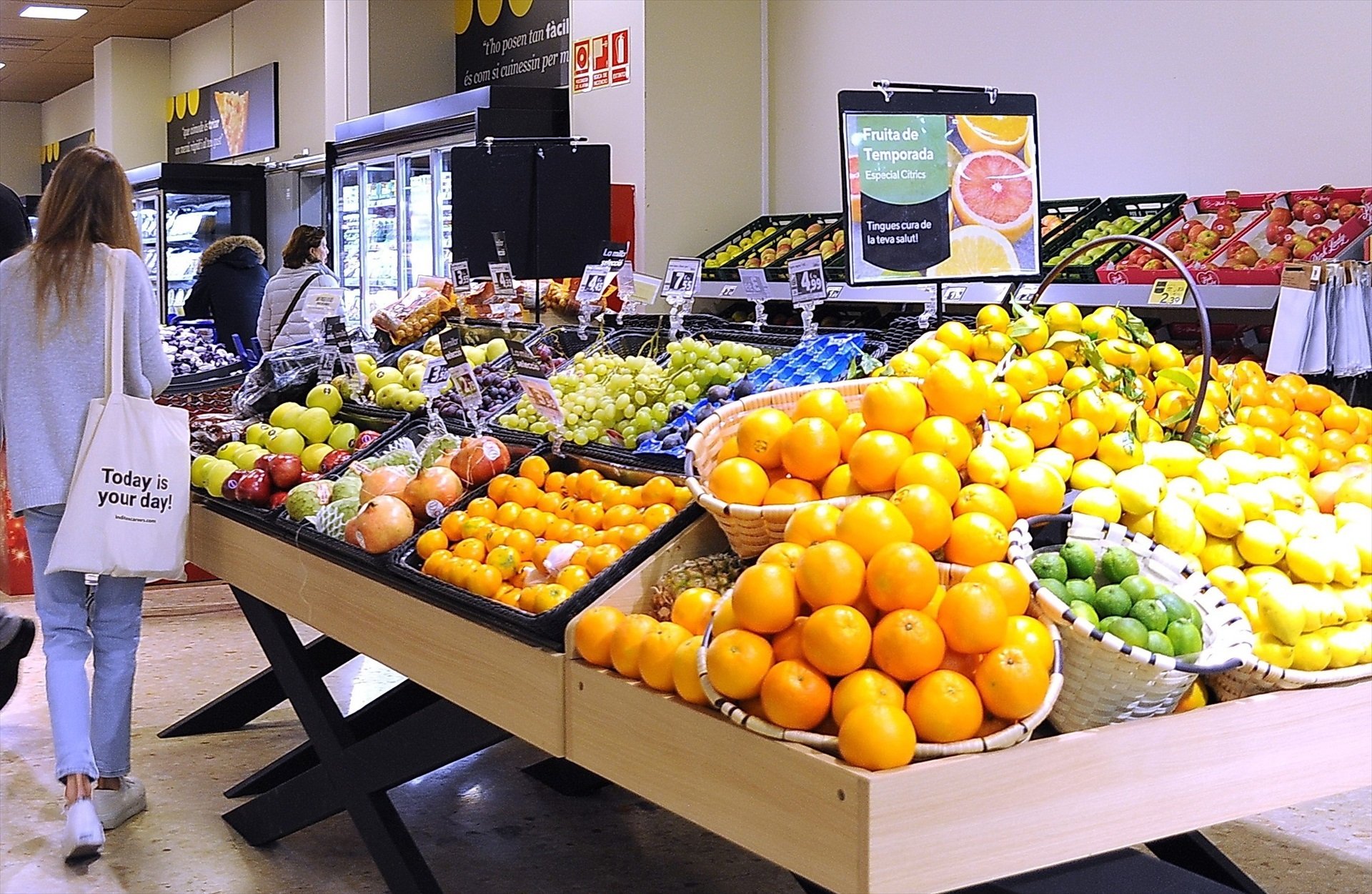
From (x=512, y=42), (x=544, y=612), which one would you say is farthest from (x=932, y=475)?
(x=512, y=42)

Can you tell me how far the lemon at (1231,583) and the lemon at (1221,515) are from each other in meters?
0.06

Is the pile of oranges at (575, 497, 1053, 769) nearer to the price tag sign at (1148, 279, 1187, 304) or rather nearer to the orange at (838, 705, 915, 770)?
the orange at (838, 705, 915, 770)

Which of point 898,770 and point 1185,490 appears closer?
point 898,770

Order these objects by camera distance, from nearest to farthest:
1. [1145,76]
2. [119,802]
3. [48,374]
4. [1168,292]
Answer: [48,374], [119,802], [1168,292], [1145,76]

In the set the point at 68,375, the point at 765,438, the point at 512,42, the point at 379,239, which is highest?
the point at 512,42

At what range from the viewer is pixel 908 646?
1.60 m

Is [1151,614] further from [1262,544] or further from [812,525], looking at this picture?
[812,525]

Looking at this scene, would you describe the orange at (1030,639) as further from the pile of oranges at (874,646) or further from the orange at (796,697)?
the orange at (796,697)

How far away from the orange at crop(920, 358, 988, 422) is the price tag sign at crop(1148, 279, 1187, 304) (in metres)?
2.44

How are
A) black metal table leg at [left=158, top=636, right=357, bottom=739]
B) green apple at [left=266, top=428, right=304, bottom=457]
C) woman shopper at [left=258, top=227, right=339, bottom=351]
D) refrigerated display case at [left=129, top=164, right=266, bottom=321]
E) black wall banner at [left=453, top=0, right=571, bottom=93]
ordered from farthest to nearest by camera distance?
1. refrigerated display case at [left=129, top=164, right=266, bottom=321]
2. black wall banner at [left=453, top=0, right=571, bottom=93]
3. woman shopper at [left=258, top=227, right=339, bottom=351]
4. black metal table leg at [left=158, top=636, right=357, bottom=739]
5. green apple at [left=266, top=428, right=304, bottom=457]

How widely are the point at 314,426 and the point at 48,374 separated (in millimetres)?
688

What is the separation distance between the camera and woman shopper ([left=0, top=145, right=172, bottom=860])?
316cm

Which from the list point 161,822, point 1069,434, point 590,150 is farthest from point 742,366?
point 590,150

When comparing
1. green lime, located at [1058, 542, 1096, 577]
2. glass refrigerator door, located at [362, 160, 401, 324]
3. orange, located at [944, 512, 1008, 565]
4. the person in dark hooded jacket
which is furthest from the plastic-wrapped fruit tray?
glass refrigerator door, located at [362, 160, 401, 324]
